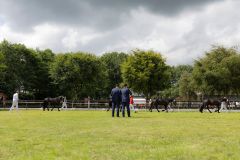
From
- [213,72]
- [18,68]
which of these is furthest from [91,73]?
[213,72]

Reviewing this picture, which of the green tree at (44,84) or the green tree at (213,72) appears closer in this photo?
the green tree at (213,72)

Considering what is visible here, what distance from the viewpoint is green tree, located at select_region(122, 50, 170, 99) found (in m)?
74.1

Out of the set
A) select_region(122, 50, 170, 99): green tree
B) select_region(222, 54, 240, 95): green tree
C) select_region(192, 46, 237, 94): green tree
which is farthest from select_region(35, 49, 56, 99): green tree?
select_region(222, 54, 240, 95): green tree

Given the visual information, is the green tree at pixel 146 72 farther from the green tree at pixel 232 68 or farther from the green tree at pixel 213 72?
the green tree at pixel 232 68

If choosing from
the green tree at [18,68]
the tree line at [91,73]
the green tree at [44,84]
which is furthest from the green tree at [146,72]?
the green tree at [18,68]

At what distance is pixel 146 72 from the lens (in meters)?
73.5

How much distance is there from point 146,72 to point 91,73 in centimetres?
1730

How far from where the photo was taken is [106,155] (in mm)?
10172

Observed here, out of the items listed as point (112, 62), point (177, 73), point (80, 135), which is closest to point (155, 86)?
point (112, 62)

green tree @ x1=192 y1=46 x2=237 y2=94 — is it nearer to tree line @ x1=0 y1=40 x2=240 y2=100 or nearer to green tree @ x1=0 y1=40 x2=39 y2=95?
tree line @ x1=0 y1=40 x2=240 y2=100

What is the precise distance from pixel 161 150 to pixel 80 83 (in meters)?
74.6

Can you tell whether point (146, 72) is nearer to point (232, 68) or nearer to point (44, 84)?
point (232, 68)

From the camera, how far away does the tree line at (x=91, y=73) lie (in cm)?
6762

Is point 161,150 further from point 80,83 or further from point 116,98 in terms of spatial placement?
point 80,83
